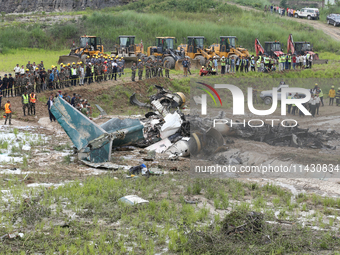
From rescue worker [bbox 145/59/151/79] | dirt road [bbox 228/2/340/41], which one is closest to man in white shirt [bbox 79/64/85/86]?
rescue worker [bbox 145/59/151/79]

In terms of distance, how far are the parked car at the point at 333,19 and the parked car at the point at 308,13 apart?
2.09m

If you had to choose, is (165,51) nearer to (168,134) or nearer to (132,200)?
(168,134)

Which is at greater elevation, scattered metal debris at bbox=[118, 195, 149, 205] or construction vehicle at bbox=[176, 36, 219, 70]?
construction vehicle at bbox=[176, 36, 219, 70]

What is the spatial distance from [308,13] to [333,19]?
4624mm

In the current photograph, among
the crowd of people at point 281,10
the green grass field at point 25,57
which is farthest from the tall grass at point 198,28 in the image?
the green grass field at point 25,57

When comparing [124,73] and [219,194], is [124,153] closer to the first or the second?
[219,194]

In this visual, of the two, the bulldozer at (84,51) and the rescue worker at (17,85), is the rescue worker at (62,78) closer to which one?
→ the rescue worker at (17,85)

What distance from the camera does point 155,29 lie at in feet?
154

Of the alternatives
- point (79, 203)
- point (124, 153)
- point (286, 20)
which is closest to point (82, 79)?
point (124, 153)

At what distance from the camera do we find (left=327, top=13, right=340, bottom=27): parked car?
51678 mm

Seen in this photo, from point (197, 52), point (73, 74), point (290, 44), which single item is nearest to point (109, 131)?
point (73, 74)

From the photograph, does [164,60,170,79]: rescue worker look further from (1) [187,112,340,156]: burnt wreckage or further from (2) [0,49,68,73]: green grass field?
(1) [187,112,340,156]: burnt wreckage

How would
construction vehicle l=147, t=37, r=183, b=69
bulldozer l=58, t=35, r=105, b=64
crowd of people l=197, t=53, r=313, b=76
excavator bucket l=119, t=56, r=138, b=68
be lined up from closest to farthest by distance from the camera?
crowd of people l=197, t=53, r=313, b=76
bulldozer l=58, t=35, r=105, b=64
excavator bucket l=119, t=56, r=138, b=68
construction vehicle l=147, t=37, r=183, b=69

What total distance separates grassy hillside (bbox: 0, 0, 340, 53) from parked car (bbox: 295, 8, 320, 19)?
475cm
